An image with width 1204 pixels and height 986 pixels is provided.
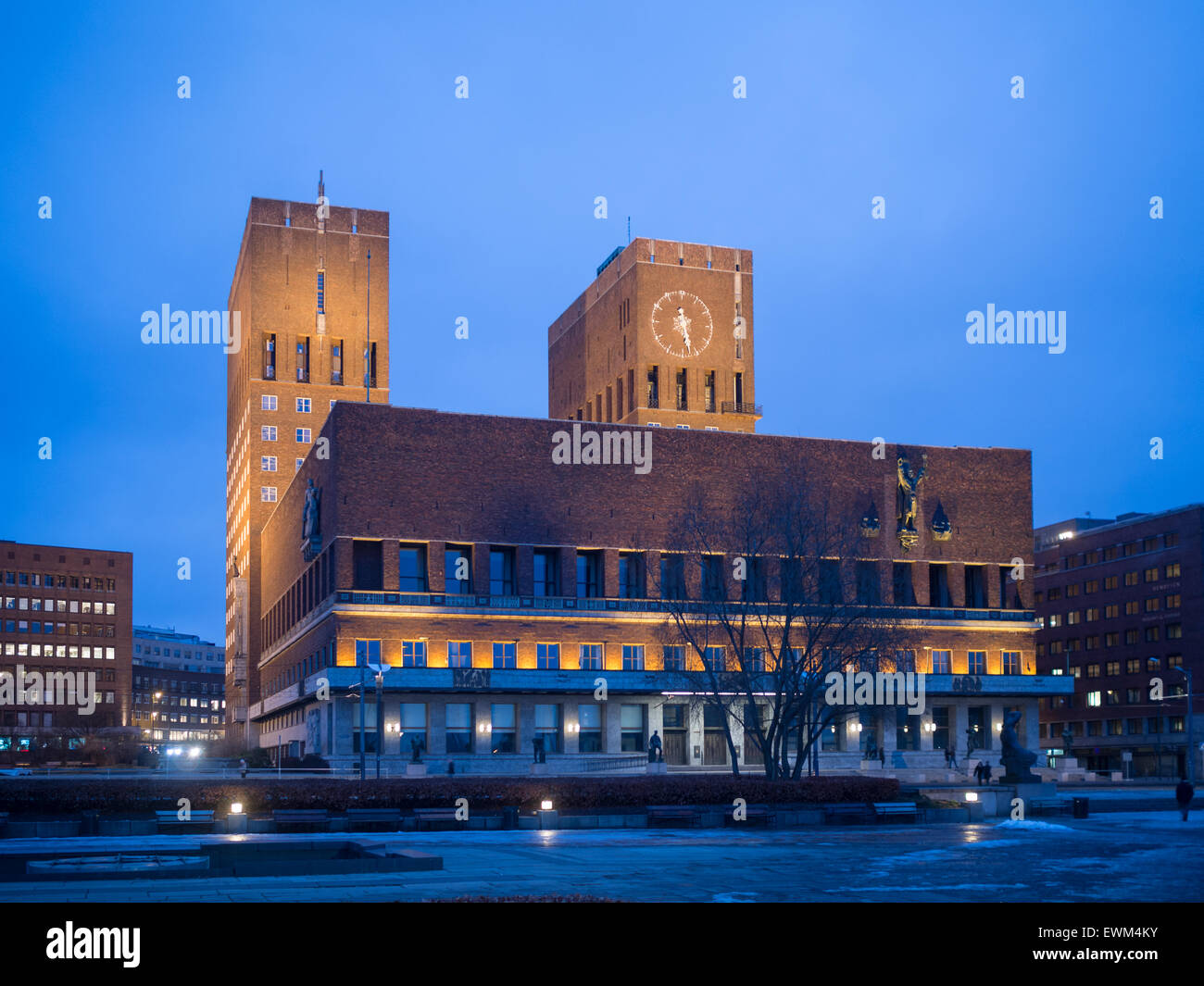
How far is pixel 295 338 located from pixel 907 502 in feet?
202

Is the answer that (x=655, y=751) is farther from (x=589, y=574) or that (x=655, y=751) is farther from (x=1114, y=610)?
(x=1114, y=610)

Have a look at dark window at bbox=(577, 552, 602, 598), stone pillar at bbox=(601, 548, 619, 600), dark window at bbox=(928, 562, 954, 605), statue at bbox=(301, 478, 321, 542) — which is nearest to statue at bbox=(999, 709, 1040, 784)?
stone pillar at bbox=(601, 548, 619, 600)

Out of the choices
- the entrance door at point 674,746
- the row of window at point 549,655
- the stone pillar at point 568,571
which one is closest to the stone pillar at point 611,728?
the row of window at point 549,655

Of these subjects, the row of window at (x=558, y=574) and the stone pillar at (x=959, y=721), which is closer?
the row of window at (x=558, y=574)

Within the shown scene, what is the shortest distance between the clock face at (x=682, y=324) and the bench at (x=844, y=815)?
85.3 metres

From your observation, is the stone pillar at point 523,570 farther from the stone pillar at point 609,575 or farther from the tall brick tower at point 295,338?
the tall brick tower at point 295,338

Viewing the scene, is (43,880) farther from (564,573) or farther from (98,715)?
(98,715)

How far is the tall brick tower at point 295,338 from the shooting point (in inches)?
4879

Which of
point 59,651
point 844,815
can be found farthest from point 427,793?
point 59,651

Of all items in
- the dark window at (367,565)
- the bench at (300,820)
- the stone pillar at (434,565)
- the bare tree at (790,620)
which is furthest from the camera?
the stone pillar at (434,565)

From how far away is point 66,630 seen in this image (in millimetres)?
170875

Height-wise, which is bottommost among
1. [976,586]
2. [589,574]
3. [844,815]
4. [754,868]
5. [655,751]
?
[655,751]

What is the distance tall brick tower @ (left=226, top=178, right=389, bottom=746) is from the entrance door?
53292 mm
